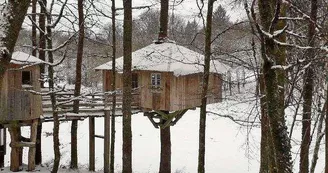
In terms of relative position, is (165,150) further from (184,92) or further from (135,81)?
(135,81)

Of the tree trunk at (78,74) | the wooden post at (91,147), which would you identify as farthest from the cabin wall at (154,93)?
the tree trunk at (78,74)

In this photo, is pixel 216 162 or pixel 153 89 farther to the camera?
pixel 216 162

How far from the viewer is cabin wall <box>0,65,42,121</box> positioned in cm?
1434

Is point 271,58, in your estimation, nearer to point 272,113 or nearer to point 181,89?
point 272,113

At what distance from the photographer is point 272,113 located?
3.73 m

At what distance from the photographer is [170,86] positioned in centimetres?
1681

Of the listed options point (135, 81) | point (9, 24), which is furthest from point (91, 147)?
point (9, 24)

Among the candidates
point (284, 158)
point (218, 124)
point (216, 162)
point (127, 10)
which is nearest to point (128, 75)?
point (127, 10)

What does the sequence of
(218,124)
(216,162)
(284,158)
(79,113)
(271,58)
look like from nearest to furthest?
1. (271,58)
2. (284,158)
3. (79,113)
4. (216,162)
5. (218,124)

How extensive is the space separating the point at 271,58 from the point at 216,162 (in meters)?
20.3

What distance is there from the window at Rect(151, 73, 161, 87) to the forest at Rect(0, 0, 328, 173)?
0.07 meters

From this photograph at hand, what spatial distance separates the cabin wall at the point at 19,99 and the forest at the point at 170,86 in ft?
0.12

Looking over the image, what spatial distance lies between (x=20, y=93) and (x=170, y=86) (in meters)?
5.84

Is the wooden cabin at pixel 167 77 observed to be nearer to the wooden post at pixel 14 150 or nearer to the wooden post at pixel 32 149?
the wooden post at pixel 32 149
